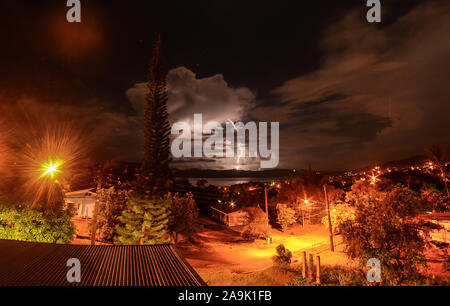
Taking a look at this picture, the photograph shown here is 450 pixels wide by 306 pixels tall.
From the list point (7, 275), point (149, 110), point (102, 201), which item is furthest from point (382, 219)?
point (102, 201)

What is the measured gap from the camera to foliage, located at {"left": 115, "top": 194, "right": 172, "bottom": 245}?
18484 millimetres

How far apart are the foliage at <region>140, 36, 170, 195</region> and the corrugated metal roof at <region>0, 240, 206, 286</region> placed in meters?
13.1

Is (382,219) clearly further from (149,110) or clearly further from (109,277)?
(149,110)

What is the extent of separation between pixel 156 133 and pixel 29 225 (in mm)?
11487

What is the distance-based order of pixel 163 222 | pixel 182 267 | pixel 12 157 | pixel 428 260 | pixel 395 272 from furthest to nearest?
pixel 163 222 → pixel 12 157 → pixel 428 260 → pixel 395 272 → pixel 182 267

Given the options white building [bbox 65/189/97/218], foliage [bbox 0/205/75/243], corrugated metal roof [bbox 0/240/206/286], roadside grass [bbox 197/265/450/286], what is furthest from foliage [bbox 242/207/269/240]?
corrugated metal roof [bbox 0/240/206/286]

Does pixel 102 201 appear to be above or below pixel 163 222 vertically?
above

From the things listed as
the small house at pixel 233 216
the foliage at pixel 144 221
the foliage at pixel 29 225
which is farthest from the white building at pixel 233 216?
the foliage at pixel 29 225

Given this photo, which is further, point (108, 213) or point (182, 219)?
point (182, 219)

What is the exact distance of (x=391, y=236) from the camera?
1089 centimetres

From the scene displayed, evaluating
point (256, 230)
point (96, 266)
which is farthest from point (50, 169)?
point (256, 230)

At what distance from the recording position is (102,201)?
21.1m

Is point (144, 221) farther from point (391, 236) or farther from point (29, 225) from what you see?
point (391, 236)
